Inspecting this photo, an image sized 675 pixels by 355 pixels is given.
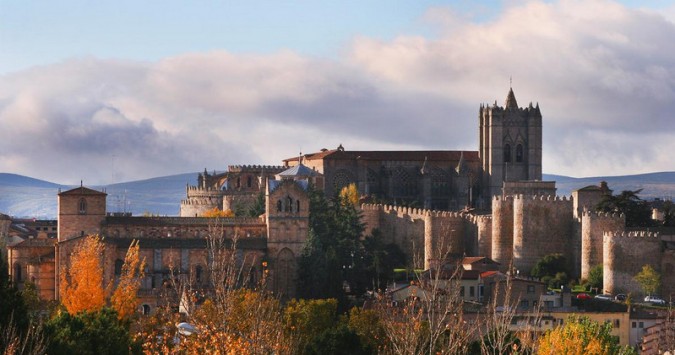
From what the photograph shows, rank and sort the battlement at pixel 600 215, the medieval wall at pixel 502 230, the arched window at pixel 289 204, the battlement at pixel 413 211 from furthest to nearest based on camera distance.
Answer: the battlement at pixel 413 211, the medieval wall at pixel 502 230, the arched window at pixel 289 204, the battlement at pixel 600 215

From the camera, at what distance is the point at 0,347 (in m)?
49.2

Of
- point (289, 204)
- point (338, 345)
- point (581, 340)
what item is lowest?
point (338, 345)

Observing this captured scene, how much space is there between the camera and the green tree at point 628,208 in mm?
90500

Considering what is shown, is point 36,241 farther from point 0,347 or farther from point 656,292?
point 0,347

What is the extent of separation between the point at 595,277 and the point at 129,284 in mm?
24084

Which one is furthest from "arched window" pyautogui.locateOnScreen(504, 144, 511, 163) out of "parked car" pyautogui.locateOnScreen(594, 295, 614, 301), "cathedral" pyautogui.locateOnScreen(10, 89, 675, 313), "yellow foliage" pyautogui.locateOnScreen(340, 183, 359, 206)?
"parked car" pyautogui.locateOnScreen(594, 295, 614, 301)

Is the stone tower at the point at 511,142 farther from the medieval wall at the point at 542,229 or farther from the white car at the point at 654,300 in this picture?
the white car at the point at 654,300

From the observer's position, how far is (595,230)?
86.0 metres

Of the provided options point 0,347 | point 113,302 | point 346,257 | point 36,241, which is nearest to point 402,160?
point 346,257

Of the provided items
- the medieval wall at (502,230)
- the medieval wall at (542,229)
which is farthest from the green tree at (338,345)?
the medieval wall at (502,230)

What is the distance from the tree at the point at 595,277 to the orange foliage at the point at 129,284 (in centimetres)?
2295

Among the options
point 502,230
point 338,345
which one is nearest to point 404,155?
point 502,230

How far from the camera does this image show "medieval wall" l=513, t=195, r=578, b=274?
8994 cm

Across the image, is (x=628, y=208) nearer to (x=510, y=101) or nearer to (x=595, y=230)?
(x=595, y=230)
